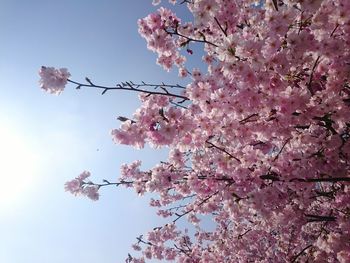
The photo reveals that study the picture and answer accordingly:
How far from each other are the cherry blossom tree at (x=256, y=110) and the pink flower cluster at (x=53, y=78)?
0.02 m

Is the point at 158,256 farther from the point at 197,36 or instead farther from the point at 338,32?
the point at 338,32

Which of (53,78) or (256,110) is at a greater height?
(53,78)

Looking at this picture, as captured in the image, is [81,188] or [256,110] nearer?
[256,110]

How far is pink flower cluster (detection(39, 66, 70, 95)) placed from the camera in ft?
17.5

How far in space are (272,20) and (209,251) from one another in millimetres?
9710

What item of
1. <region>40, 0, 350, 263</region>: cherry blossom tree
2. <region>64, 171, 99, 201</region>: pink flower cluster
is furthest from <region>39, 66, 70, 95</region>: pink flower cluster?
<region>64, 171, 99, 201</region>: pink flower cluster

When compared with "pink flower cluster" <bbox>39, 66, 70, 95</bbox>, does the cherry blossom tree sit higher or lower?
lower

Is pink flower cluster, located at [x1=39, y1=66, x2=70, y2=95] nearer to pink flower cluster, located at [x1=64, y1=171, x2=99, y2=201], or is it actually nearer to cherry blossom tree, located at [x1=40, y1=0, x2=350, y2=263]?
cherry blossom tree, located at [x1=40, y1=0, x2=350, y2=263]

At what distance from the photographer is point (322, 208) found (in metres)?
10.6

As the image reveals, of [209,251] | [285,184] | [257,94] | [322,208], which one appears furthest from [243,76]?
[209,251]

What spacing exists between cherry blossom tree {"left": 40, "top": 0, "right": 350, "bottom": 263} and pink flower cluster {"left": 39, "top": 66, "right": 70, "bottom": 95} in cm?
2

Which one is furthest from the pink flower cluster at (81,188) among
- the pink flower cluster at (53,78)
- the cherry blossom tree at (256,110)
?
the pink flower cluster at (53,78)

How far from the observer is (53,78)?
211 inches

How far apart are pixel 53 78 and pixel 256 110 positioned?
3.39 m
